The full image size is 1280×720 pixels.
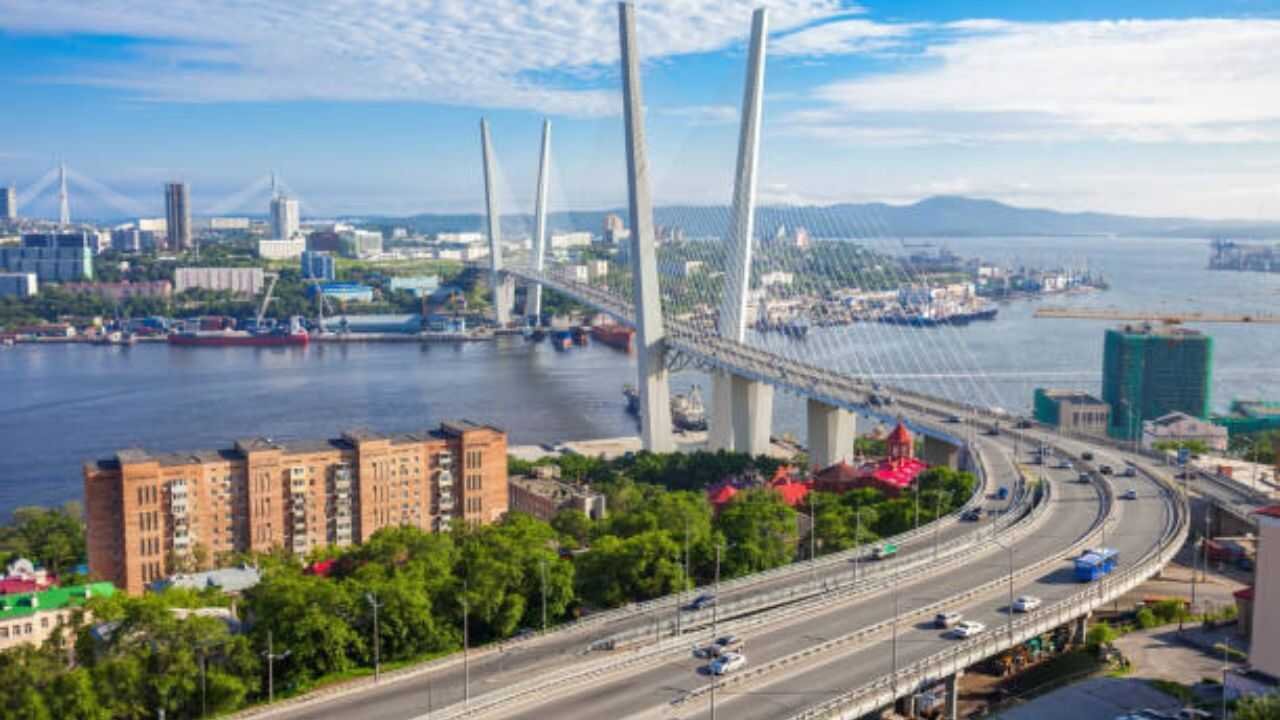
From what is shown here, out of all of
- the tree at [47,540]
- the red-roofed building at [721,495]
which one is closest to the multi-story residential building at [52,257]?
the tree at [47,540]

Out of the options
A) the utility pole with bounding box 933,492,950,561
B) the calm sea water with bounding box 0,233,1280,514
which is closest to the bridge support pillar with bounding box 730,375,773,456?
the calm sea water with bounding box 0,233,1280,514

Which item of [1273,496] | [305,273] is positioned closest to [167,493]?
[1273,496]

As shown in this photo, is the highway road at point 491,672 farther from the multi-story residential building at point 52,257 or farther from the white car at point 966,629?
the multi-story residential building at point 52,257

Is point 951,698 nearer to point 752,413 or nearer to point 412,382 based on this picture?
point 752,413

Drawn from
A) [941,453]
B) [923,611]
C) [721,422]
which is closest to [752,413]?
[721,422]

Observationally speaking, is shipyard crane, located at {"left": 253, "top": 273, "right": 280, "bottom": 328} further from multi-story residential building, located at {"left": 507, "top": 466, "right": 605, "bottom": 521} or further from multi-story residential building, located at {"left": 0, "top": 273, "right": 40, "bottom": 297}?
multi-story residential building, located at {"left": 507, "top": 466, "right": 605, "bottom": 521}

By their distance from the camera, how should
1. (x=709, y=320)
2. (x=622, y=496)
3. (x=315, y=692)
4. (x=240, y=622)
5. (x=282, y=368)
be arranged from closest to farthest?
1. (x=315, y=692)
2. (x=240, y=622)
3. (x=622, y=496)
4. (x=709, y=320)
5. (x=282, y=368)

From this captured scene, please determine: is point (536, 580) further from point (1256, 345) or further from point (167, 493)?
point (1256, 345)
